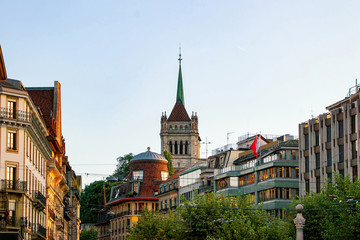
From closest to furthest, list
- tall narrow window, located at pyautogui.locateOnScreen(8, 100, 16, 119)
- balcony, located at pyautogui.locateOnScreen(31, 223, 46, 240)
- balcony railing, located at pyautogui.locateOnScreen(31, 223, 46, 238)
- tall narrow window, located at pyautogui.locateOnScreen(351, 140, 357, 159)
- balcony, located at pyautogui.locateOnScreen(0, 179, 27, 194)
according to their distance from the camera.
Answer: balcony, located at pyautogui.locateOnScreen(0, 179, 27, 194), tall narrow window, located at pyautogui.locateOnScreen(8, 100, 16, 119), balcony, located at pyautogui.locateOnScreen(31, 223, 46, 240), balcony railing, located at pyautogui.locateOnScreen(31, 223, 46, 238), tall narrow window, located at pyautogui.locateOnScreen(351, 140, 357, 159)

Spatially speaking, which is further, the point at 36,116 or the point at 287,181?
the point at 287,181

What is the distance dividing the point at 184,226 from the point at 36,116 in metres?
24.7

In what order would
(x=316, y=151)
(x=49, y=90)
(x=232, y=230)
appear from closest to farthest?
1. (x=232, y=230)
2. (x=316, y=151)
3. (x=49, y=90)

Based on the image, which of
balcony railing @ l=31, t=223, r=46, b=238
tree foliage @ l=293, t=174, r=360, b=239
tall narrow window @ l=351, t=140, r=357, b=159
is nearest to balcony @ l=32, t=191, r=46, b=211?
balcony railing @ l=31, t=223, r=46, b=238

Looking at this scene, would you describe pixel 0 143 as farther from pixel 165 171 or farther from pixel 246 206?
pixel 165 171

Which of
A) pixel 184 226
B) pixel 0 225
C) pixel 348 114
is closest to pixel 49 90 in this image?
pixel 184 226

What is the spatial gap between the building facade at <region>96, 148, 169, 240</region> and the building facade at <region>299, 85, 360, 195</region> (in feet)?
202

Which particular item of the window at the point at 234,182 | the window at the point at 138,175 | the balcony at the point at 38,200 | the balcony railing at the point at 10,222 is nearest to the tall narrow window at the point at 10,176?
the balcony railing at the point at 10,222

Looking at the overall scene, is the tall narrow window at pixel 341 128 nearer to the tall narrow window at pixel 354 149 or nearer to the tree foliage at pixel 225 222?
the tall narrow window at pixel 354 149

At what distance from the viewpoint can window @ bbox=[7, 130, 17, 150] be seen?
73500 mm

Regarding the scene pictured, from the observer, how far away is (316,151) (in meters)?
108

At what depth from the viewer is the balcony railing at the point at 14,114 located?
7300 cm

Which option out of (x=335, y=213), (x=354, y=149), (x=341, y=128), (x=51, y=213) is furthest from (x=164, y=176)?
(x=335, y=213)

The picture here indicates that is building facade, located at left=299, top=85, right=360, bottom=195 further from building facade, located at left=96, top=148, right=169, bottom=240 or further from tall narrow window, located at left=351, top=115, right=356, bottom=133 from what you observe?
building facade, located at left=96, top=148, right=169, bottom=240
